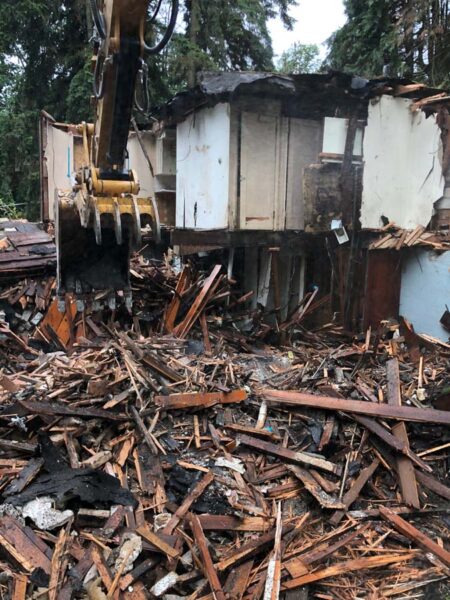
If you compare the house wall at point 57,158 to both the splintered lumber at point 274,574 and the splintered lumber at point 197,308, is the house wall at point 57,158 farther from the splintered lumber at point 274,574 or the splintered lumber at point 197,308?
the splintered lumber at point 274,574

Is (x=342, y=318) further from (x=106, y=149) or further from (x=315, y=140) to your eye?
(x=106, y=149)

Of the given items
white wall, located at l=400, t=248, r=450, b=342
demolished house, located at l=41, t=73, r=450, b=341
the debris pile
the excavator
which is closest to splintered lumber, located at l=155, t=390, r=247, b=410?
the debris pile

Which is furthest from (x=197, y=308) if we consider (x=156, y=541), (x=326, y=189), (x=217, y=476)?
(x=156, y=541)

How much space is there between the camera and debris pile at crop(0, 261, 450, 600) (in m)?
4.24

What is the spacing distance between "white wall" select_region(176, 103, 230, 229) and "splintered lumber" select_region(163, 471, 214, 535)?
19.8 ft

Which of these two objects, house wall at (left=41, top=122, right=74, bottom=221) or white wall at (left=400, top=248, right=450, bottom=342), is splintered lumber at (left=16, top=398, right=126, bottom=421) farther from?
house wall at (left=41, top=122, right=74, bottom=221)

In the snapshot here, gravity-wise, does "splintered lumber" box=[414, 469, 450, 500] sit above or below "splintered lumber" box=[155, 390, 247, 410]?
below

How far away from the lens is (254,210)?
10.3 m

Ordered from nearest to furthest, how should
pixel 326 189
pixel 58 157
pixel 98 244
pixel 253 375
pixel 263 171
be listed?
1. pixel 98 244
2. pixel 253 375
3. pixel 326 189
4. pixel 263 171
5. pixel 58 157

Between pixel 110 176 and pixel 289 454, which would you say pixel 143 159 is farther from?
pixel 289 454

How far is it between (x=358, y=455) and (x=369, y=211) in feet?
20.5

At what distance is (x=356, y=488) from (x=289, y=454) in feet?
2.67

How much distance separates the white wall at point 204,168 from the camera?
9.98 meters

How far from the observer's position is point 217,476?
5.31 m
